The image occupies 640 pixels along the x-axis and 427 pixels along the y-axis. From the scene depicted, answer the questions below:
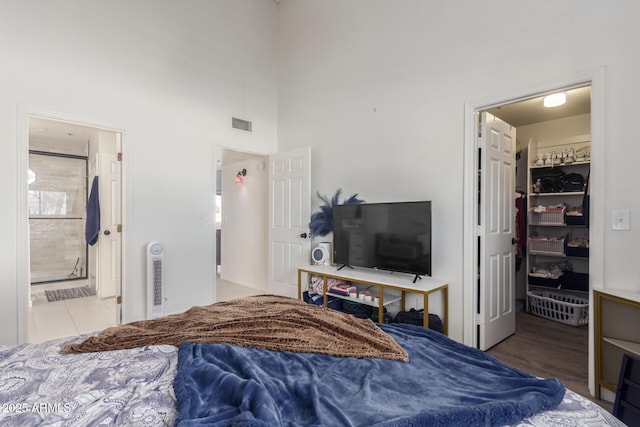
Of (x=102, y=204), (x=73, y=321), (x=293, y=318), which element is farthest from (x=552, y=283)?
(x=102, y=204)

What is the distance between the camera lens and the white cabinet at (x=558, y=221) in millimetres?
3738

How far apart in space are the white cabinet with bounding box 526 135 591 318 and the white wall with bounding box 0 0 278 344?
144 inches

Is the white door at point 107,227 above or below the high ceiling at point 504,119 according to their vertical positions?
below

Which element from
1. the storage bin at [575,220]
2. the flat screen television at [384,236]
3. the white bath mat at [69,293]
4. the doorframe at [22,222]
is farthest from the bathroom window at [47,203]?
the storage bin at [575,220]

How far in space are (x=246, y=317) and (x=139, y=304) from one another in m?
2.40

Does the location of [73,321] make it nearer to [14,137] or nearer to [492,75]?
[14,137]

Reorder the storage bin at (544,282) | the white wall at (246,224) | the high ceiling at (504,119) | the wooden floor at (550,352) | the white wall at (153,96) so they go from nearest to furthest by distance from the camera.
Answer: the wooden floor at (550,352) < the white wall at (153,96) < the high ceiling at (504,119) < the storage bin at (544,282) < the white wall at (246,224)

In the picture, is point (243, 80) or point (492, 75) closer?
point (492, 75)

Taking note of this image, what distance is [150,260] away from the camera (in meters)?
3.32

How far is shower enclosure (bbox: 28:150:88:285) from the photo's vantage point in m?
5.58

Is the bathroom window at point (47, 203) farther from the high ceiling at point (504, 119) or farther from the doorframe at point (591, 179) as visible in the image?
the doorframe at point (591, 179)

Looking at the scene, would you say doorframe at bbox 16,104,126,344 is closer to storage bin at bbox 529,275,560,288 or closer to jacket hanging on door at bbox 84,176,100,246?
jacket hanging on door at bbox 84,176,100,246

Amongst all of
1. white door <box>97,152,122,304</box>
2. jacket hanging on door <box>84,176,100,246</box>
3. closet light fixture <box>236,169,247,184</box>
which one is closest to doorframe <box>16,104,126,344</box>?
white door <box>97,152,122,304</box>

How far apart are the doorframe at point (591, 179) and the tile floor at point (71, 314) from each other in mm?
3081
